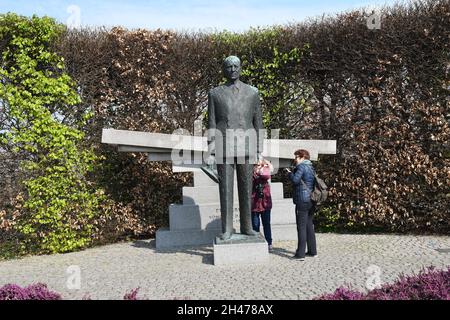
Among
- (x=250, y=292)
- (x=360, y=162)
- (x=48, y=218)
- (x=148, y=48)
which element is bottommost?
(x=250, y=292)

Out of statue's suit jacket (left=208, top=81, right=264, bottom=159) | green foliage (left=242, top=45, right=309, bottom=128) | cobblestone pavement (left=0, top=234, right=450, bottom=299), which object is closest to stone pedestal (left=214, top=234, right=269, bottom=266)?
cobblestone pavement (left=0, top=234, right=450, bottom=299)

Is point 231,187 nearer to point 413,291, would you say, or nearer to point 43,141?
point 413,291

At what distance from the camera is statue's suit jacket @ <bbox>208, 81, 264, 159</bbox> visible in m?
6.50

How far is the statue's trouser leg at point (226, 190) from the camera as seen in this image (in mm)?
6551

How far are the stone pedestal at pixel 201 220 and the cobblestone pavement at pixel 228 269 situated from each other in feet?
0.87

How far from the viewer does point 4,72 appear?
8.21m

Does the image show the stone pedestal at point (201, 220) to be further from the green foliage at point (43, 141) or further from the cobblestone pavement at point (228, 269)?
the green foliage at point (43, 141)

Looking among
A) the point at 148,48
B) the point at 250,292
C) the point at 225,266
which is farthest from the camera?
the point at 148,48

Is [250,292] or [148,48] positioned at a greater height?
[148,48]

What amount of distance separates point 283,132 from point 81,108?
437 centimetres

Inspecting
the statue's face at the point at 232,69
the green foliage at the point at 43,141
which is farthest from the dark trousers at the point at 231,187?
the green foliage at the point at 43,141
